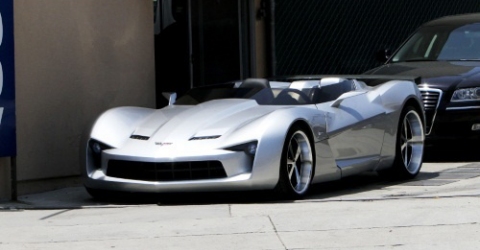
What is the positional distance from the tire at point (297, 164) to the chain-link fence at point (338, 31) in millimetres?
5463

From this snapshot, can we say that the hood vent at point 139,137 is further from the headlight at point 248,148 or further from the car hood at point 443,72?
the car hood at point 443,72

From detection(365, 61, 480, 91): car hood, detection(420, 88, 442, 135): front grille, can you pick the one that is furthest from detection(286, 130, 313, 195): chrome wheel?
detection(365, 61, 480, 91): car hood

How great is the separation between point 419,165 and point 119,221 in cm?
384

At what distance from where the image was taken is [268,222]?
25.6ft

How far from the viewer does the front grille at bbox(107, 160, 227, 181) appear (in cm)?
876

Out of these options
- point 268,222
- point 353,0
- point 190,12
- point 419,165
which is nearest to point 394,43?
point 353,0

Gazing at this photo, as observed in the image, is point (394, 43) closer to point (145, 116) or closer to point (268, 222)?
point (145, 116)

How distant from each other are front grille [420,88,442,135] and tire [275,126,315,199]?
3.45m

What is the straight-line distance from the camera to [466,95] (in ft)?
40.4

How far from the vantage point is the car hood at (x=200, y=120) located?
8.98m

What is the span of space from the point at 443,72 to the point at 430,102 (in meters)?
0.56

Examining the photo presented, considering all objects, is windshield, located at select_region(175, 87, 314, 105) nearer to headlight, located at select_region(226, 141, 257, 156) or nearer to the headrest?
the headrest

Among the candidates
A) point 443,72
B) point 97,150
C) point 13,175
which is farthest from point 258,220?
point 443,72

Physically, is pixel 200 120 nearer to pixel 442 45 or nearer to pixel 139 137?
pixel 139 137
